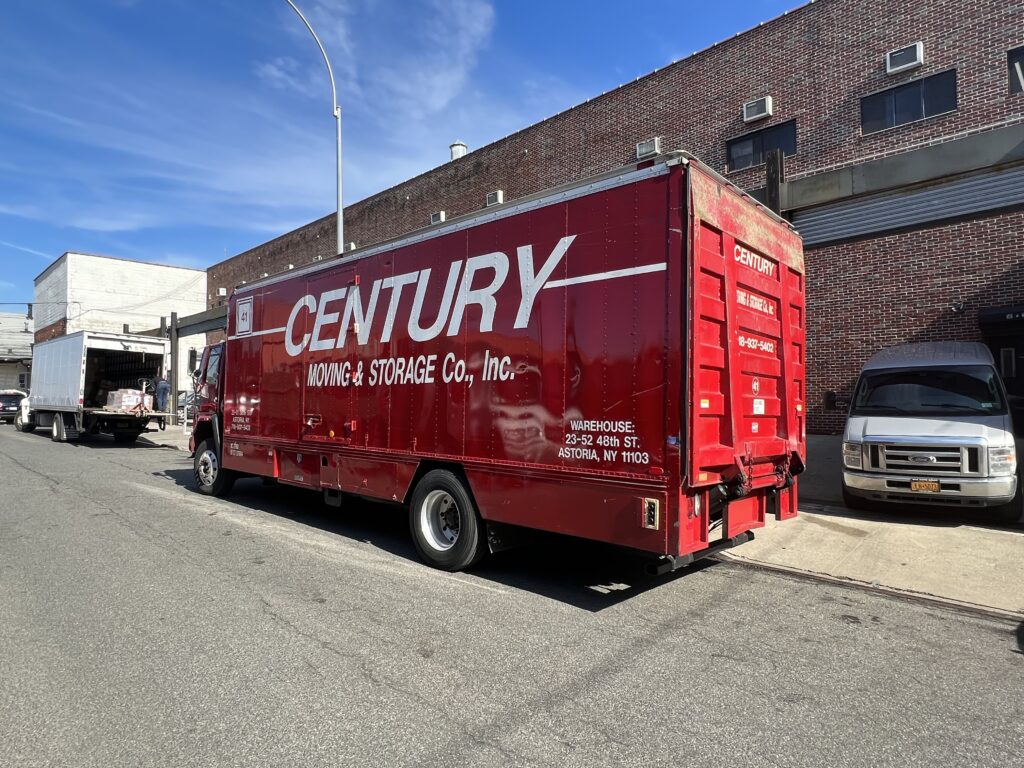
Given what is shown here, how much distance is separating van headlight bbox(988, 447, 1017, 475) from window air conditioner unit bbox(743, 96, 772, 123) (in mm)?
11845

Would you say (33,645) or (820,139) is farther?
(820,139)

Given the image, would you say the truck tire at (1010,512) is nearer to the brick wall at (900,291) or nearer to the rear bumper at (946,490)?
the rear bumper at (946,490)

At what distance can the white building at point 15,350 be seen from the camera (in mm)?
54625

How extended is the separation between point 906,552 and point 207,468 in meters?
9.81

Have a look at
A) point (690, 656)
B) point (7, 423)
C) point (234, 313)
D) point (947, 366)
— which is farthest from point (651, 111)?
point (7, 423)

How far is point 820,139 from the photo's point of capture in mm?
16203

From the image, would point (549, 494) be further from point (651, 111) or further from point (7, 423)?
point (7, 423)

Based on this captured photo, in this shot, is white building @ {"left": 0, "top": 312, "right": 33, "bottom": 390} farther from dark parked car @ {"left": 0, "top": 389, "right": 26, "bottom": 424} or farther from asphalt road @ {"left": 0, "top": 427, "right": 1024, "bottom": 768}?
asphalt road @ {"left": 0, "top": 427, "right": 1024, "bottom": 768}

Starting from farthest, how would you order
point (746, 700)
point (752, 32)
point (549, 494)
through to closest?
point (752, 32) < point (549, 494) < point (746, 700)

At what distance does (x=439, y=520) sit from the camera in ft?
21.3

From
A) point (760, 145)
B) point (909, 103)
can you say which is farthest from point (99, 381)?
point (909, 103)

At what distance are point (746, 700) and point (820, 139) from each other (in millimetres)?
16053

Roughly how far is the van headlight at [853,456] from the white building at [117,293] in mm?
45008

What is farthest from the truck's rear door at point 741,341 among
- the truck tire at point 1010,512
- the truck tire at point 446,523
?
the truck tire at point 1010,512
